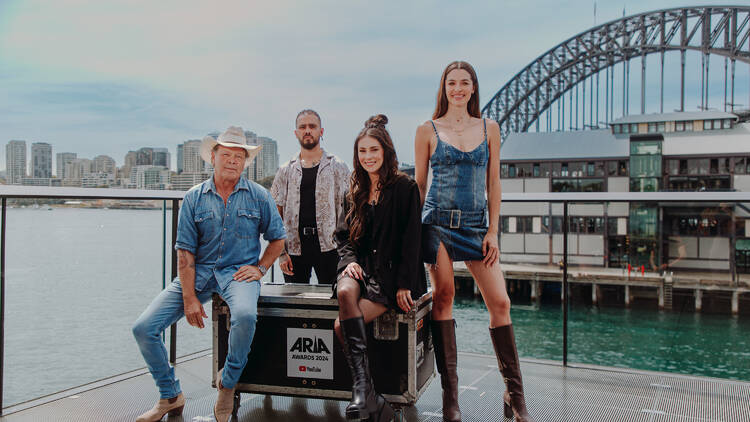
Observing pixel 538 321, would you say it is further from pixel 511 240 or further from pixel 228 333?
pixel 228 333

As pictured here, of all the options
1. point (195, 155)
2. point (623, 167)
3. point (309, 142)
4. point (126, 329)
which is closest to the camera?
point (195, 155)

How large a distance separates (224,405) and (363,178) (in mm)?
1040

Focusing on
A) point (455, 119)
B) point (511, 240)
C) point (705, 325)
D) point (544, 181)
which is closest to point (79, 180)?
point (511, 240)

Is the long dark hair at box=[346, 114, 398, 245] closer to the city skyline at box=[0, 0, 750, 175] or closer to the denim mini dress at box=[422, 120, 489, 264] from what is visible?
the denim mini dress at box=[422, 120, 489, 264]

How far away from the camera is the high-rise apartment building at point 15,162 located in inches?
1531

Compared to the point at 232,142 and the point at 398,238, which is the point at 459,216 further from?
the point at 232,142

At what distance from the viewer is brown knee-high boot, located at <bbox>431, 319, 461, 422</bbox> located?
2291 millimetres

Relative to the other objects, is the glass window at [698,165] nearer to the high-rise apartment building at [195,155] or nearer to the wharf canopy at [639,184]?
the wharf canopy at [639,184]

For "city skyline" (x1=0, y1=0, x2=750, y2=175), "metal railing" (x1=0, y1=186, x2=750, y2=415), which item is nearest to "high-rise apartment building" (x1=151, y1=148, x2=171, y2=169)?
"city skyline" (x1=0, y1=0, x2=750, y2=175)

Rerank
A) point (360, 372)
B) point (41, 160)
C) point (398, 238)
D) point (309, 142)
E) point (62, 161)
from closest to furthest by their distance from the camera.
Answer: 1. point (360, 372)
2. point (398, 238)
3. point (309, 142)
4. point (41, 160)
5. point (62, 161)

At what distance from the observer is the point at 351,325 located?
2.11 meters

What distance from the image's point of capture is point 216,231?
2.41 meters

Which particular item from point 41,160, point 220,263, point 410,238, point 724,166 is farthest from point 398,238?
point 41,160

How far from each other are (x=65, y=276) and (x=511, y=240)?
27.7 meters
